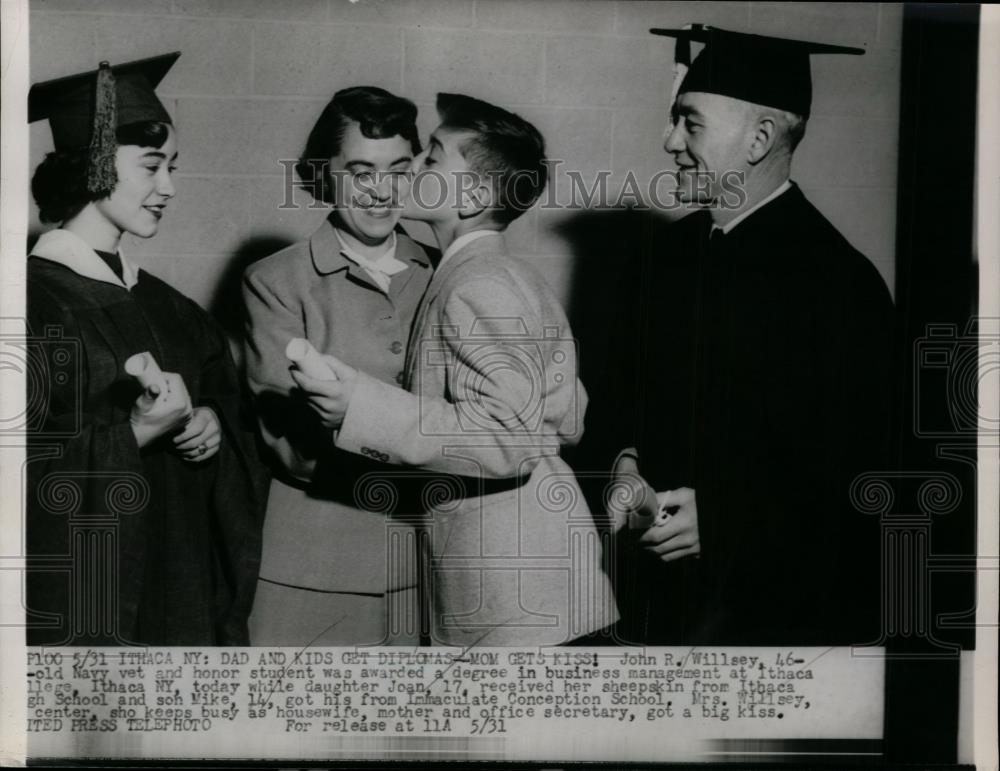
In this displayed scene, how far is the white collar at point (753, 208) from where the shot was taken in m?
3.68

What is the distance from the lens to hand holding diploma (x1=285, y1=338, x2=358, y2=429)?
11.7 feet

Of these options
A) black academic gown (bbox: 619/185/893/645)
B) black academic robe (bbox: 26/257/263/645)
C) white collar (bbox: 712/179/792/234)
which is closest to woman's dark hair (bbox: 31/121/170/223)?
black academic robe (bbox: 26/257/263/645)

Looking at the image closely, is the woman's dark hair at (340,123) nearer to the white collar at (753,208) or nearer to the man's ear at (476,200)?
the man's ear at (476,200)

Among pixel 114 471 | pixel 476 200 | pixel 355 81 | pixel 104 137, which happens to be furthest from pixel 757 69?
pixel 114 471

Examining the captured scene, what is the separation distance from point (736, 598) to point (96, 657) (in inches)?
87.4

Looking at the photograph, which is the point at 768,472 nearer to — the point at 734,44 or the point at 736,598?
the point at 736,598

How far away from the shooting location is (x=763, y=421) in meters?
3.66

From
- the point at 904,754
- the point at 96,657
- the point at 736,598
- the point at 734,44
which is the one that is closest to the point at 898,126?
the point at 734,44

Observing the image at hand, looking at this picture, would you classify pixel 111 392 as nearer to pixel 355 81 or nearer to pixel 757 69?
pixel 355 81

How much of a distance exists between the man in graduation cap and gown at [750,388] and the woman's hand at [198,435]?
1.40 metres

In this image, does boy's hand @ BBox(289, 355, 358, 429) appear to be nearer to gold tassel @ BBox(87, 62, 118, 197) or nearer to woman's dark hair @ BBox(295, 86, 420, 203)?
woman's dark hair @ BBox(295, 86, 420, 203)

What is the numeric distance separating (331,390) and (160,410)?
59cm

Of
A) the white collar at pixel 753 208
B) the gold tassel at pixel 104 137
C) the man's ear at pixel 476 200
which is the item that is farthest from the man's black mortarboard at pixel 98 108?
the white collar at pixel 753 208

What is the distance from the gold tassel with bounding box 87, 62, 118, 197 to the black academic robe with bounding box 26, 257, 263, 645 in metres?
0.32
